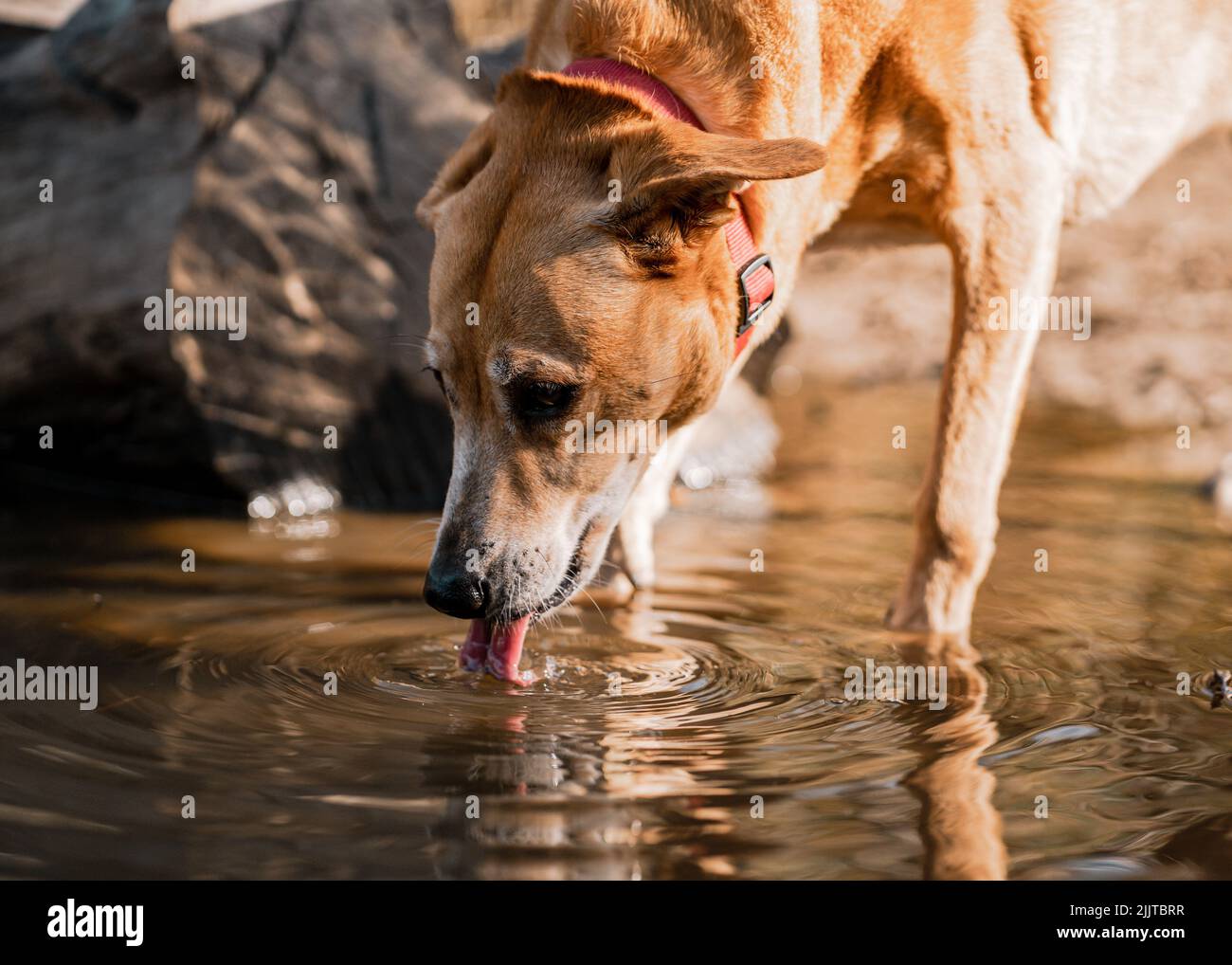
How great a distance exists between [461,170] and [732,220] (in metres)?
0.77

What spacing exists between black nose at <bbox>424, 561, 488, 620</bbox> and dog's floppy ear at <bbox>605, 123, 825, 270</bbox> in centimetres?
85

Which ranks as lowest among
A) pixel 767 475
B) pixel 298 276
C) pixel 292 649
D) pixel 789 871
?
pixel 789 871

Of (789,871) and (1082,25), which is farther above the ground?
(1082,25)

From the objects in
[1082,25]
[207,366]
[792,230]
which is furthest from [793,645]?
[207,366]

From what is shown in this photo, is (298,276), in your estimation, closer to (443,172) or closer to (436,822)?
(443,172)

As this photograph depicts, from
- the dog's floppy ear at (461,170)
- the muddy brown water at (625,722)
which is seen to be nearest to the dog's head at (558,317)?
the dog's floppy ear at (461,170)

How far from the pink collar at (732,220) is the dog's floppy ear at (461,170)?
0.87 feet

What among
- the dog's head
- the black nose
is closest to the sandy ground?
the dog's head

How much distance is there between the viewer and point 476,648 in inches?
139

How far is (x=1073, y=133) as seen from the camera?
4.36 m

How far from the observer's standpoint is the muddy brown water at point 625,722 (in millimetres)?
2576

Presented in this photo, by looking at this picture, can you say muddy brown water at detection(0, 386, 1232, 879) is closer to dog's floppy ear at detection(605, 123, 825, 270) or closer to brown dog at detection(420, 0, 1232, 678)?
brown dog at detection(420, 0, 1232, 678)

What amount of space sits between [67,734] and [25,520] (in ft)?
7.94

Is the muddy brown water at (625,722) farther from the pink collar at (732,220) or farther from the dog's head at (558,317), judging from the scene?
the pink collar at (732,220)
